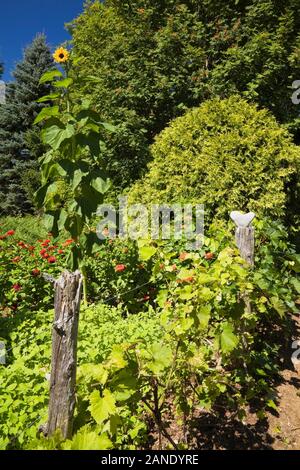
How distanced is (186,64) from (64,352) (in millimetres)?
7123

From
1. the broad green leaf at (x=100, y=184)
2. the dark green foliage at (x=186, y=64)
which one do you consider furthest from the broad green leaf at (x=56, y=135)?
the dark green foliage at (x=186, y=64)

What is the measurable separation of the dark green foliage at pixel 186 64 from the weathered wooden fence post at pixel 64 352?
5.53 m

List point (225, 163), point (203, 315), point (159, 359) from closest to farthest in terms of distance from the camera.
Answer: point (159, 359)
point (203, 315)
point (225, 163)

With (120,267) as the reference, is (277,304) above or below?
below

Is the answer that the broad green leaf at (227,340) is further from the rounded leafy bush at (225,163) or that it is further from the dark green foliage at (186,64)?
the dark green foliage at (186,64)

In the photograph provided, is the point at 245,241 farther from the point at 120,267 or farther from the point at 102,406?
the point at 102,406

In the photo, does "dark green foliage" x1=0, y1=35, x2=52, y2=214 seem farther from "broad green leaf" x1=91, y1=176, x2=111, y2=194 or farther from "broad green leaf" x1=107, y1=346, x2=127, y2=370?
"broad green leaf" x1=107, y1=346, x2=127, y2=370

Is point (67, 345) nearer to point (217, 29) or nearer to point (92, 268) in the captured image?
point (92, 268)

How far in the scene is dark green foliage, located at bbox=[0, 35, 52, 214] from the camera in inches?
504

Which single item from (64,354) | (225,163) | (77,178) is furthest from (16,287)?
(225,163)

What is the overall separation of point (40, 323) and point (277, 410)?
7.28 ft

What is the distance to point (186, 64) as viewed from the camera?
7.22 meters

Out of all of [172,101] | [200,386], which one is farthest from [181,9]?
[200,386]

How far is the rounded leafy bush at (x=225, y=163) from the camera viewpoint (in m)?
4.83
